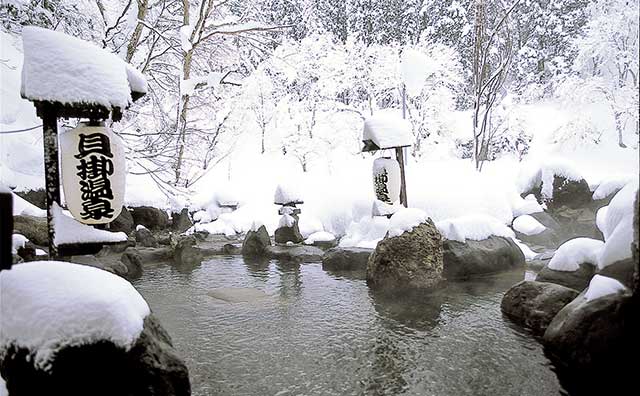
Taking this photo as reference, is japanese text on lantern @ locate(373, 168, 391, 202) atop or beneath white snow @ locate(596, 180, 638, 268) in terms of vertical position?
atop

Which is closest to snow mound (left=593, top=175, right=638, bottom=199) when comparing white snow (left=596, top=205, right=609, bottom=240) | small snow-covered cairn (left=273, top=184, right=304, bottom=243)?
white snow (left=596, top=205, right=609, bottom=240)

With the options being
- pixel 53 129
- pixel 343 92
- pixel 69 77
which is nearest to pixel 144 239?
pixel 53 129

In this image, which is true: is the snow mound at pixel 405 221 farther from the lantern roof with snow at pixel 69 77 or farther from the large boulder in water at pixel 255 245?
the lantern roof with snow at pixel 69 77

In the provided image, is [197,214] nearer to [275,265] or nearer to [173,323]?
[275,265]

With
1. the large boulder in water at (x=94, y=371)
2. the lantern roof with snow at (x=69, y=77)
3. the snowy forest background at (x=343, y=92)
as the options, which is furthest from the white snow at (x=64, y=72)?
the snowy forest background at (x=343, y=92)

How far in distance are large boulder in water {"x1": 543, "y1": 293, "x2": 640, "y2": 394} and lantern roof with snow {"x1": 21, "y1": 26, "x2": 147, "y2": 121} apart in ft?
15.3

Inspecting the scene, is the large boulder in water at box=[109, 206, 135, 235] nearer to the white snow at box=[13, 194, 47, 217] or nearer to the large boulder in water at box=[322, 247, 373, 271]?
the white snow at box=[13, 194, 47, 217]

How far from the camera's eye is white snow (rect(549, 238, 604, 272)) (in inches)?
218

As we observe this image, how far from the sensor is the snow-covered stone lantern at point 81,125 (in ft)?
12.2

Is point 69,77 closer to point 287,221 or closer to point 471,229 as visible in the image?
point 471,229

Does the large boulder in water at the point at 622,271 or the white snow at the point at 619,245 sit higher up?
the white snow at the point at 619,245

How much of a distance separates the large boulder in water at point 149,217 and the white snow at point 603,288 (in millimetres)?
12259

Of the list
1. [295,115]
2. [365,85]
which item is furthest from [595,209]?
[295,115]

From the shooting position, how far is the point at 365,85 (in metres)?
20.3
